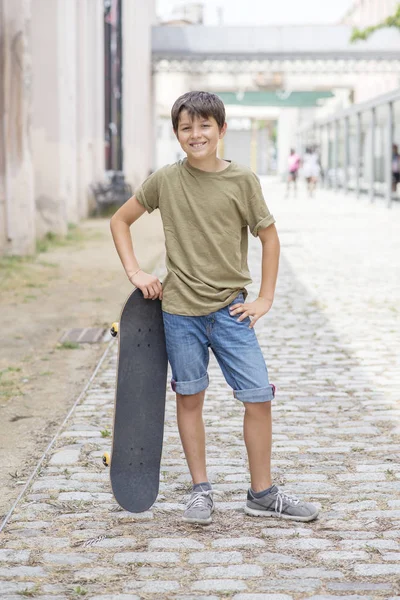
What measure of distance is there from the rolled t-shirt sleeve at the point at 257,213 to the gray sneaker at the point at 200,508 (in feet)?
3.39

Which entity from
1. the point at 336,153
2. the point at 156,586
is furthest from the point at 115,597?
the point at 336,153

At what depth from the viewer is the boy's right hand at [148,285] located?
410 centimetres

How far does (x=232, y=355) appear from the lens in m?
4.11

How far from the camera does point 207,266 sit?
13.3ft

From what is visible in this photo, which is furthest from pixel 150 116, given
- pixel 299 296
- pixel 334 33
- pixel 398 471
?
pixel 398 471

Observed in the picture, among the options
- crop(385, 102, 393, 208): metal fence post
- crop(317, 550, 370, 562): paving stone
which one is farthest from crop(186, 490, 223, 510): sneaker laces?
crop(385, 102, 393, 208): metal fence post

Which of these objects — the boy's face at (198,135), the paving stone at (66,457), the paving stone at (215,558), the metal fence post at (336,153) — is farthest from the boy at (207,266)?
the metal fence post at (336,153)

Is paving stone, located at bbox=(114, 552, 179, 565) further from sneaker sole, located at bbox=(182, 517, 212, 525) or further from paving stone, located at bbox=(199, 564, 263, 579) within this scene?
sneaker sole, located at bbox=(182, 517, 212, 525)

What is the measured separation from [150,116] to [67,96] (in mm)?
23565

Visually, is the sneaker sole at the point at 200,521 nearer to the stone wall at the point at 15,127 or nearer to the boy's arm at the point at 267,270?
the boy's arm at the point at 267,270

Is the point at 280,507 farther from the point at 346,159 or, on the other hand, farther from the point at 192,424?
the point at 346,159

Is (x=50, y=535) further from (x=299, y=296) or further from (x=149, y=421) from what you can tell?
(x=299, y=296)

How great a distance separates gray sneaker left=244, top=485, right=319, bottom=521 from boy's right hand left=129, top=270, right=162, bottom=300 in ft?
2.84

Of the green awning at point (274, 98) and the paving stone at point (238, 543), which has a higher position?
the green awning at point (274, 98)
